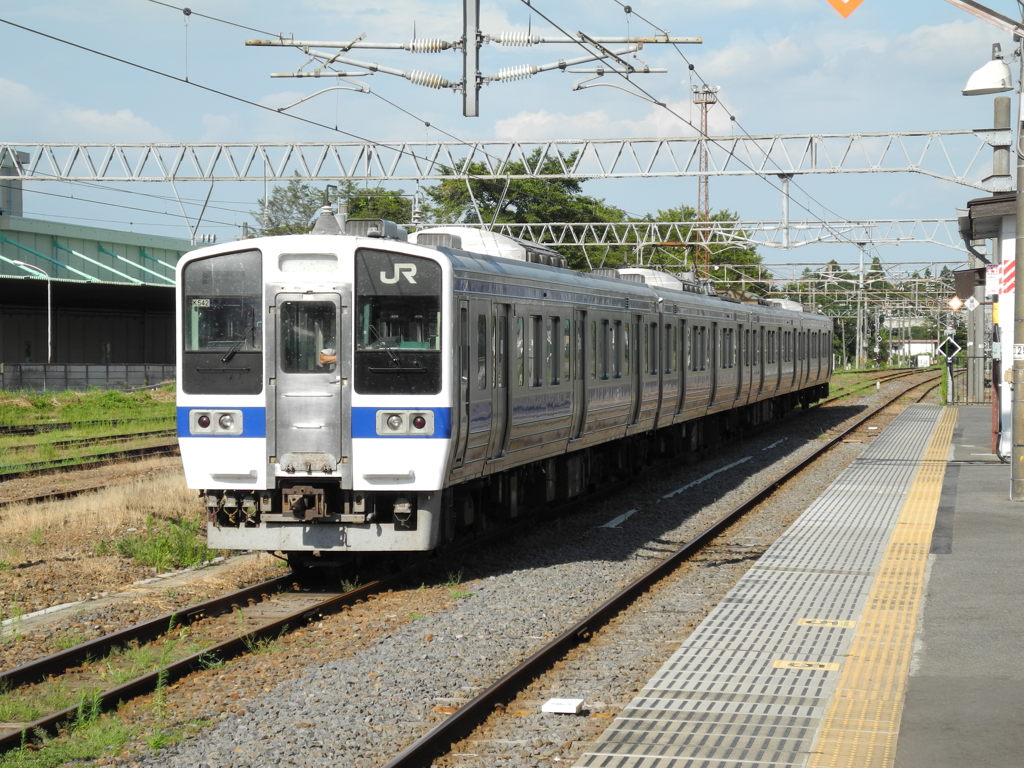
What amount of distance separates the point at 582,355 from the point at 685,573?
13.2ft

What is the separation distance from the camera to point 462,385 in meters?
11.2

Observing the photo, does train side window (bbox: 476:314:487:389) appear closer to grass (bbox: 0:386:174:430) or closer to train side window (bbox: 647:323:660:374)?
train side window (bbox: 647:323:660:374)

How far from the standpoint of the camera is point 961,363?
10175 centimetres

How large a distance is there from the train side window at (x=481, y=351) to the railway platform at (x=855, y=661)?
9.20 ft

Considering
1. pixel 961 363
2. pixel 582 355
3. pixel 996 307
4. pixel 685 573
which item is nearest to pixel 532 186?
pixel 996 307

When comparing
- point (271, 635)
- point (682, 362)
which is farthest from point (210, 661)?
point (682, 362)

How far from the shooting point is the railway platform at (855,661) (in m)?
6.29

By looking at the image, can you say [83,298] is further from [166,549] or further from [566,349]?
[166,549]

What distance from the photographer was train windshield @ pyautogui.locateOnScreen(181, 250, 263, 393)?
10.9m

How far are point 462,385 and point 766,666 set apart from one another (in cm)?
404

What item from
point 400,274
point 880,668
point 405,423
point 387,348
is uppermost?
point 400,274

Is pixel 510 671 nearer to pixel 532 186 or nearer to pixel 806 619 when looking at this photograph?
pixel 806 619

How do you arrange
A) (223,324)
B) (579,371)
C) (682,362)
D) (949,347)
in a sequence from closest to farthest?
1. (223,324)
2. (579,371)
3. (682,362)
4. (949,347)

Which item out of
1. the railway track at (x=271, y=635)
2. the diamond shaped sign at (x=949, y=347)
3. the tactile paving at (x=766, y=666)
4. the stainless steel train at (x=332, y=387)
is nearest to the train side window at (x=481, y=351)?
the stainless steel train at (x=332, y=387)
